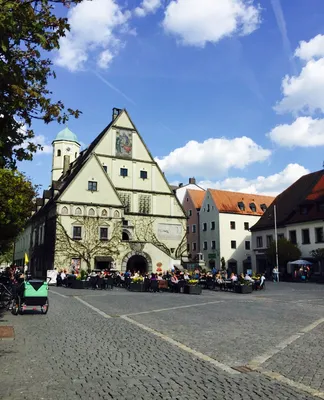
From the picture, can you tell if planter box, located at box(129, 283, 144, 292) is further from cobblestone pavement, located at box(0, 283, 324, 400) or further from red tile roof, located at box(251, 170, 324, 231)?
red tile roof, located at box(251, 170, 324, 231)

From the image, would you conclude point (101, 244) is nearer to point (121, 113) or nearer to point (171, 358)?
point (121, 113)

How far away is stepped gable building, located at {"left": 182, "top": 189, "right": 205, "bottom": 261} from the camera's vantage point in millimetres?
68250

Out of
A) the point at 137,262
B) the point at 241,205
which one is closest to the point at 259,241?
the point at 241,205

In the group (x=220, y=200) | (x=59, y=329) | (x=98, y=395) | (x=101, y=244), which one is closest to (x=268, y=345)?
(x=98, y=395)

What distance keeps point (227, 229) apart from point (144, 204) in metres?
17.1

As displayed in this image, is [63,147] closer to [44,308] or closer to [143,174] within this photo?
[143,174]

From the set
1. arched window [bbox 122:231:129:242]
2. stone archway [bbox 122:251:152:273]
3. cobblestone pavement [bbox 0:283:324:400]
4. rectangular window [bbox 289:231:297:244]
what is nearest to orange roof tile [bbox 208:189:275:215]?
rectangular window [bbox 289:231:297:244]

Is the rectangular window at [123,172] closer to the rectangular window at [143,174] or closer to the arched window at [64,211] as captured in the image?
the rectangular window at [143,174]

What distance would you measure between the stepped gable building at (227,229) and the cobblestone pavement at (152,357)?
156 feet

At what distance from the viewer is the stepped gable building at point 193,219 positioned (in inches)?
2687

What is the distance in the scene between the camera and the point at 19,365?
738 cm

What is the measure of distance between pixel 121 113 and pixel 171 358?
4643 cm

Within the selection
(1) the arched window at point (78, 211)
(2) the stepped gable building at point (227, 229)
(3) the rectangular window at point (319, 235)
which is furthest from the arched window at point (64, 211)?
(3) the rectangular window at point (319, 235)

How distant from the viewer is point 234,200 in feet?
217
